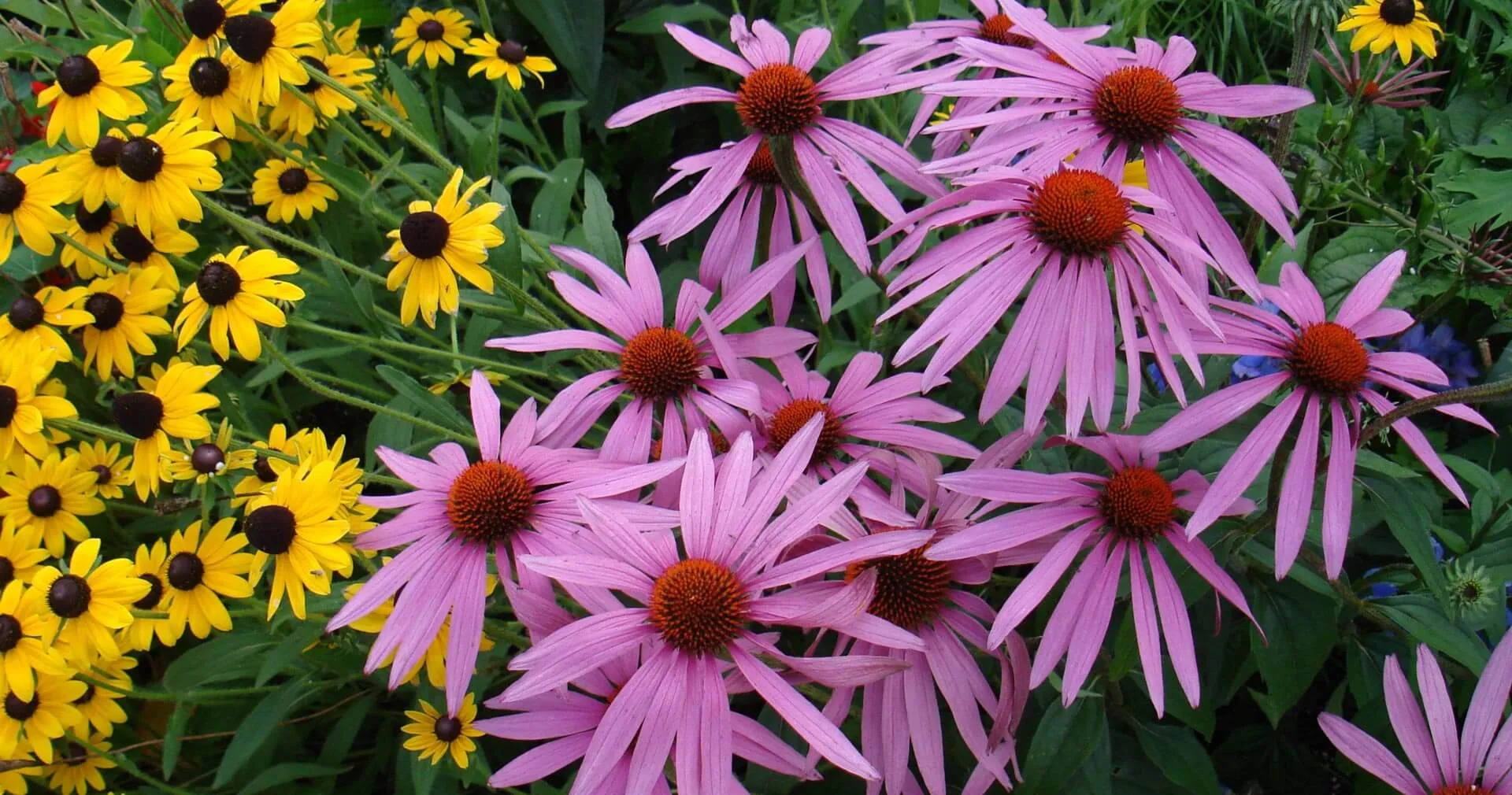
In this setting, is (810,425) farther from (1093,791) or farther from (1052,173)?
(1093,791)

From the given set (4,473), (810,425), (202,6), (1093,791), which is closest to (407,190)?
(202,6)

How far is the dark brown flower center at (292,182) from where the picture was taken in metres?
1.58

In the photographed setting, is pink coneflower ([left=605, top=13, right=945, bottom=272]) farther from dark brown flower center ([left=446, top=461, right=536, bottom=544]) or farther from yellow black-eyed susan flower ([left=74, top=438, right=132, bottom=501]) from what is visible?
yellow black-eyed susan flower ([left=74, top=438, right=132, bottom=501])

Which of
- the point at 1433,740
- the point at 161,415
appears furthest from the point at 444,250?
the point at 1433,740

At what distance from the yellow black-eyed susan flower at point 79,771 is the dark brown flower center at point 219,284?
61cm

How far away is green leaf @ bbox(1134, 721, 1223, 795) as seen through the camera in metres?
1.07

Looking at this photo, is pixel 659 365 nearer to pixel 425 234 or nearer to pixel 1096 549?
pixel 425 234

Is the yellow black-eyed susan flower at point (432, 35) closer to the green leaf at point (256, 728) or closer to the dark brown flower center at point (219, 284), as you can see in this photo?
the dark brown flower center at point (219, 284)

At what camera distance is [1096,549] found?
0.92m

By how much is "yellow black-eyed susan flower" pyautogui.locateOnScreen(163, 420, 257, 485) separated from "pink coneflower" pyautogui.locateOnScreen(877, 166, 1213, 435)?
771 mm

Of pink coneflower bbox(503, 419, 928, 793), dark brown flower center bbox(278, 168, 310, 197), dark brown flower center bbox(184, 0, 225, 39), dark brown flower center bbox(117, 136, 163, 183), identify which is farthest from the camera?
dark brown flower center bbox(278, 168, 310, 197)

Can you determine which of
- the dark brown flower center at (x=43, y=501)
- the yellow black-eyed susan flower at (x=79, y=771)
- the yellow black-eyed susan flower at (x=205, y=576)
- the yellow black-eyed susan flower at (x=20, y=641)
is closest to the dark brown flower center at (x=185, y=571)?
→ the yellow black-eyed susan flower at (x=205, y=576)

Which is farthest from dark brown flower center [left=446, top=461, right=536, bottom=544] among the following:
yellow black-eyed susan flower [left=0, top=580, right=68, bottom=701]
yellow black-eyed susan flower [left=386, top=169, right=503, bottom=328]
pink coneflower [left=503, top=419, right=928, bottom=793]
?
yellow black-eyed susan flower [left=0, top=580, right=68, bottom=701]

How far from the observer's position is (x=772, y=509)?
0.84m
